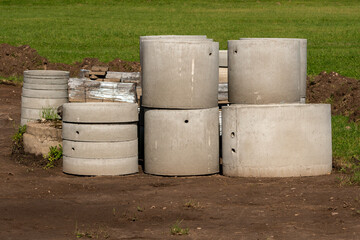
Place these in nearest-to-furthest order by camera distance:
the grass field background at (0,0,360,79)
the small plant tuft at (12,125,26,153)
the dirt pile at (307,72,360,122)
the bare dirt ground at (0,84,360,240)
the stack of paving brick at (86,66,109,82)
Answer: the bare dirt ground at (0,84,360,240), the small plant tuft at (12,125,26,153), the stack of paving brick at (86,66,109,82), the dirt pile at (307,72,360,122), the grass field background at (0,0,360,79)

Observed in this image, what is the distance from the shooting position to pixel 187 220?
7617 mm

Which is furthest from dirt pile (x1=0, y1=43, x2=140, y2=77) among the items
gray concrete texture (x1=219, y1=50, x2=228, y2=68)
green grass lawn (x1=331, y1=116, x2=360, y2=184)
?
green grass lawn (x1=331, y1=116, x2=360, y2=184)

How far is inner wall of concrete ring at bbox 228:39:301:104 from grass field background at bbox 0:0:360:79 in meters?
11.4

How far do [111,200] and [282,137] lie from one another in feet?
8.41

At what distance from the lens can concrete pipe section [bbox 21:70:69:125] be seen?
12422 millimetres

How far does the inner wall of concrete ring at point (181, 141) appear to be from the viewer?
10031 mm

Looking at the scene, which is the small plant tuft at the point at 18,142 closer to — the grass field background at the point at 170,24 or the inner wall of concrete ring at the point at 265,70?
the inner wall of concrete ring at the point at 265,70

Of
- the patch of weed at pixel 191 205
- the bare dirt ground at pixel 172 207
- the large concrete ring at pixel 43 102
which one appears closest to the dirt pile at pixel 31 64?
the large concrete ring at pixel 43 102

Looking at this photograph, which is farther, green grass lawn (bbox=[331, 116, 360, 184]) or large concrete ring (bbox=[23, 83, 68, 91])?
large concrete ring (bbox=[23, 83, 68, 91])

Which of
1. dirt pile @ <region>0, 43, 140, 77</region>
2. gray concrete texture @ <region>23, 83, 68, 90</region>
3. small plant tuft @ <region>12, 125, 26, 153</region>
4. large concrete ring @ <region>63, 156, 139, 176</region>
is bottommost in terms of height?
large concrete ring @ <region>63, 156, 139, 176</region>

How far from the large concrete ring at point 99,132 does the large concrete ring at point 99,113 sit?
0.24 ft

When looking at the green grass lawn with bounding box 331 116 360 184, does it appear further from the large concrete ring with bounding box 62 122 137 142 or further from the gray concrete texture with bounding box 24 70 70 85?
the gray concrete texture with bounding box 24 70 70 85

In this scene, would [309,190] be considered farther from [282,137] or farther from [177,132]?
[177,132]

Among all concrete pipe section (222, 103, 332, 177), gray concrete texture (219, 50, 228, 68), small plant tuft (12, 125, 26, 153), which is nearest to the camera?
concrete pipe section (222, 103, 332, 177)
